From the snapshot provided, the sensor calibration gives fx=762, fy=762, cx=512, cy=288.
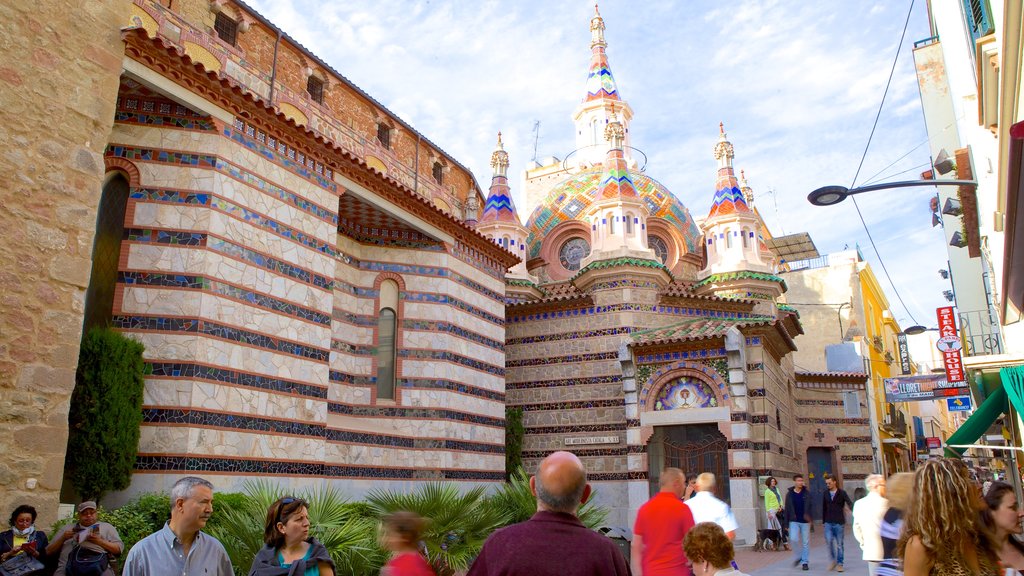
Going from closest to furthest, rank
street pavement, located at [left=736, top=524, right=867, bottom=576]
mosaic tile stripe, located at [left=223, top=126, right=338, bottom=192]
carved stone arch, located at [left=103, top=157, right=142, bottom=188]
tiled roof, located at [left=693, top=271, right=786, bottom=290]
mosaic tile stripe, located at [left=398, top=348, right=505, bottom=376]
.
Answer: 1. carved stone arch, located at [left=103, top=157, right=142, bottom=188]
2. mosaic tile stripe, located at [left=223, top=126, right=338, bottom=192]
3. street pavement, located at [left=736, top=524, right=867, bottom=576]
4. mosaic tile stripe, located at [left=398, top=348, right=505, bottom=376]
5. tiled roof, located at [left=693, top=271, right=786, bottom=290]

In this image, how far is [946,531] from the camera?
323cm

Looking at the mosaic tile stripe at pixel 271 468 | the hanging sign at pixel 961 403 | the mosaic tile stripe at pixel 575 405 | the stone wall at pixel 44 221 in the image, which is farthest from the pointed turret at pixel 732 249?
the stone wall at pixel 44 221

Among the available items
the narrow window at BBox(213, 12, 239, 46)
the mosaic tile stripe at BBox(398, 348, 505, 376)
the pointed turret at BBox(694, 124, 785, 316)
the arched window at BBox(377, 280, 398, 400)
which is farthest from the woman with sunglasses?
the pointed turret at BBox(694, 124, 785, 316)

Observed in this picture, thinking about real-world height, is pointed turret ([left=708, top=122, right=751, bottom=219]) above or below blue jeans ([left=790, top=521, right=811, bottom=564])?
above

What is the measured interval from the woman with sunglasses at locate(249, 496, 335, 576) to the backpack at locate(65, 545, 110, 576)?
9.37 feet

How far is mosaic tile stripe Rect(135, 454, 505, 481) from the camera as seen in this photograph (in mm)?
8977

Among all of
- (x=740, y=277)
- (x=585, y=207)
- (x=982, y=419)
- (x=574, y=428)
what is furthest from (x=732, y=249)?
(x=982, y=419)

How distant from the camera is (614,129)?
906 inches

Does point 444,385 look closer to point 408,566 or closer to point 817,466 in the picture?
point 408,566

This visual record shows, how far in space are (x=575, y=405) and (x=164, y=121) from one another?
1200cm

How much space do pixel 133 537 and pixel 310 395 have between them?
353cm

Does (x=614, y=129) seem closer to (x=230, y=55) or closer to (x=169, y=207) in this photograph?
(x=230, y=55)

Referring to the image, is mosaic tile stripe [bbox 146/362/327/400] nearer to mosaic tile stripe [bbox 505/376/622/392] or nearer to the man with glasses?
the man with glasses

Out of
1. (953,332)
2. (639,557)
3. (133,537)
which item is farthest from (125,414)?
(953,332)
